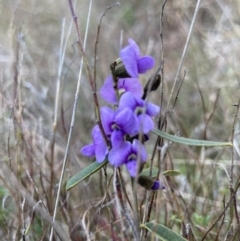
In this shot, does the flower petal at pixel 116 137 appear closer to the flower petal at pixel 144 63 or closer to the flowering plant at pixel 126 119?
the flowering plant at pixel 126 119

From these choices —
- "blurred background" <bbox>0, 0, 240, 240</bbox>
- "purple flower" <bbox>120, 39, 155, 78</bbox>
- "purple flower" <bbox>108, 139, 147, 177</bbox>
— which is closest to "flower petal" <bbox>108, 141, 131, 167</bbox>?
"purple flower" <bbox>108, 139, 147, 177</bbox>

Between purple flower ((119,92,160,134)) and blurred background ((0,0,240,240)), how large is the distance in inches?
14.1

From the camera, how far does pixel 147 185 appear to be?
0.79m

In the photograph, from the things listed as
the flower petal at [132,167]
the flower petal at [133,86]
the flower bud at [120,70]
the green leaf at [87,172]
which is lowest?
the green leaf at [87,172]

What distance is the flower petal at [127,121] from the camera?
711 millimetres

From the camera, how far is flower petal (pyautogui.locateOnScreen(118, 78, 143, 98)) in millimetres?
785

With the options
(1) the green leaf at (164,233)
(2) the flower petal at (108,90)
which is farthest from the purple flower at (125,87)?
(1) the green leaf at (164,233)

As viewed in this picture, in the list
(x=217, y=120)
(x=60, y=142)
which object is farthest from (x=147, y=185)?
(x=217, y=120)

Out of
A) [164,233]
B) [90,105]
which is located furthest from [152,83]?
[90,105]

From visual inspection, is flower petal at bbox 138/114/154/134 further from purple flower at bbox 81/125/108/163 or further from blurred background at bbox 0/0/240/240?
blurred background at bbox 0/0/240/240

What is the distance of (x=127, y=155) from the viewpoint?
2.43ft

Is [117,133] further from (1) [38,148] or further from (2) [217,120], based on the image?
(2) [217,120]

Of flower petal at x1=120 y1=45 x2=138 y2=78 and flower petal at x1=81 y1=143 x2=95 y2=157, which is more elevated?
flower petal at x1=120 y1=45 x2=138 y2=78

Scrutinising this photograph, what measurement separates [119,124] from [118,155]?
0.05 meters
